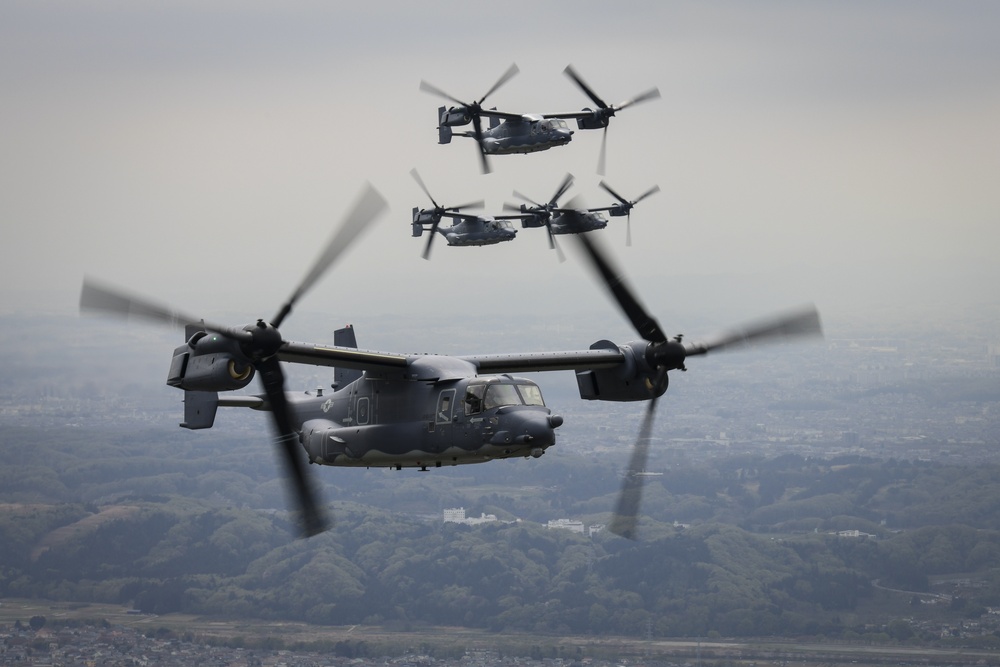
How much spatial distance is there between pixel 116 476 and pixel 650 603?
228 feet

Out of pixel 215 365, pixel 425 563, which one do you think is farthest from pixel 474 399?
pixel 425 563

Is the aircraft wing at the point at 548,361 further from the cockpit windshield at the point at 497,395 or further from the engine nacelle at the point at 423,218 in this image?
the engine nacelle at the point at 423,218

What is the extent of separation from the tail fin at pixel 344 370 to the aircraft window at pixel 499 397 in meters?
7.56

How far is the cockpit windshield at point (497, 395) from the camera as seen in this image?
44.1m

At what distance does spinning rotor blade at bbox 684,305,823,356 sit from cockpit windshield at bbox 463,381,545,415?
22.7 feet

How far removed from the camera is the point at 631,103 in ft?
274

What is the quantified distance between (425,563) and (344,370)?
130 metres

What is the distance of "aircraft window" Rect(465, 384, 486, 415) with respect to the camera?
44156 millimetres

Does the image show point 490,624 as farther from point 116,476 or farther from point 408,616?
point 116,476

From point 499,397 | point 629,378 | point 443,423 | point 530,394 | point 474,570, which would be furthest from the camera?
point 474,570

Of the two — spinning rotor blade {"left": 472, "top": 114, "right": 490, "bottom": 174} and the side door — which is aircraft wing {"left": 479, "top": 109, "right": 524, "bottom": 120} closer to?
spinning rotor blade {"left": 472, "top": 114, "right": 490, "bottom": 174}

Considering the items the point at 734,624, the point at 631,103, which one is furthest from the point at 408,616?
the point at 631,103

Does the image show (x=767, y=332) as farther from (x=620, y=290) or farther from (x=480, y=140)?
(x=480, y=140)

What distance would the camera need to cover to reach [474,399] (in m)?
44.3
